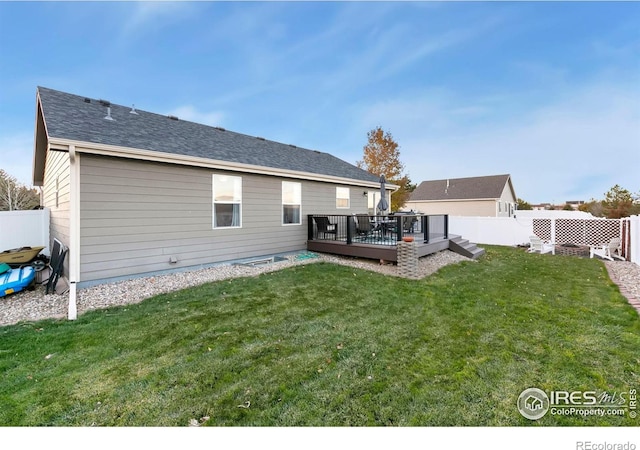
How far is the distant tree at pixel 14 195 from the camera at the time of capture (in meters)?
17.0

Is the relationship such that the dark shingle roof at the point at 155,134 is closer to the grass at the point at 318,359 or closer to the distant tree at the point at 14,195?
the grass at the point at 318,359

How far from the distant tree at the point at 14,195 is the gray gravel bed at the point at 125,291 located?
55.0 feet

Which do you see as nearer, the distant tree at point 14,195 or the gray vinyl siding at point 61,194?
the gray vinyl siding at point 61,194

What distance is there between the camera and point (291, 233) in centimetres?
933

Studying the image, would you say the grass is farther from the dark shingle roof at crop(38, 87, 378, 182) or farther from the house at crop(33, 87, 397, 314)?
the dark shingle roof at crop(38, 87, 378, 182)

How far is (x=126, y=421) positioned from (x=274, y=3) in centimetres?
969

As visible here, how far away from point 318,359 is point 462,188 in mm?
26745

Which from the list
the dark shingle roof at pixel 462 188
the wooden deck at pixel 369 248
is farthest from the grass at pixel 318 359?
the dark shingle roof at pixel 462 188

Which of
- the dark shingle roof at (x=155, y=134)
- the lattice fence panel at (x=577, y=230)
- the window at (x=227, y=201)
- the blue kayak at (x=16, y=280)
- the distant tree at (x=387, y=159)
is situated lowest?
the blue kayak at (x=16, y=280)

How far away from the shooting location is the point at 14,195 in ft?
57.3

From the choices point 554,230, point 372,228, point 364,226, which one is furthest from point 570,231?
point 364,226

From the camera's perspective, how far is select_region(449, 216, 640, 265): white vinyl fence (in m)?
9.49
